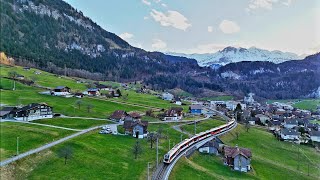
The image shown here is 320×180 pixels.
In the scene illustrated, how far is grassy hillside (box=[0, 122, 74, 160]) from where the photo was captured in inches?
2034

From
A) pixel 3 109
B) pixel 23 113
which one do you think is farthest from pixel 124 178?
pixel 3 109

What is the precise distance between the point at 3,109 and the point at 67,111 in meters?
16.9

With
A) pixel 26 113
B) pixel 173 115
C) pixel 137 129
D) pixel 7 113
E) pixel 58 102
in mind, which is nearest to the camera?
pixel 137 129

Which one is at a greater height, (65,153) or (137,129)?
(137,129)

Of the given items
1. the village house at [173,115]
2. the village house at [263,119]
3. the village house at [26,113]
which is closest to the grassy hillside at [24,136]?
the village house at [26,113]

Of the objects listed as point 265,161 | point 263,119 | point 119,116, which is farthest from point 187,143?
point 263,119

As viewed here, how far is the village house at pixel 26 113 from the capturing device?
74.2 meters

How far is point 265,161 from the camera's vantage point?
6862 cm

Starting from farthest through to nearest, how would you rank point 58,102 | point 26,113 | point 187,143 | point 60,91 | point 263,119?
point 263,119, point 60,91, point 58,102, point 26,113, point 187,143

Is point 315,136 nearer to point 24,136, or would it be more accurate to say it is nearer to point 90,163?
point 90,163

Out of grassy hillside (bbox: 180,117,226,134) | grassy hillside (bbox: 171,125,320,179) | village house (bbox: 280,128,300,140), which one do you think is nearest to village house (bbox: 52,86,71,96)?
grassy hillside (bbox: 180,117,226,134)

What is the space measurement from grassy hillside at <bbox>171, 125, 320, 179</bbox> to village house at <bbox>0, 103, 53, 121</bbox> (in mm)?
38867

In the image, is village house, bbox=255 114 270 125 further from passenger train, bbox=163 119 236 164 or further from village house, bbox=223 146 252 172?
village house, bbox=223 146 252 172

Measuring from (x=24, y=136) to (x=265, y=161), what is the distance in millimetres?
47959
